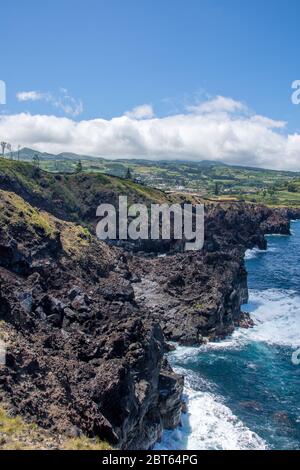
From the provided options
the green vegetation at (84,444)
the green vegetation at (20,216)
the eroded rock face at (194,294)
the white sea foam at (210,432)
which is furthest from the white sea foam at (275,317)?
the green vegetation at (84,444)

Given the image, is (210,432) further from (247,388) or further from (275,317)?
(275,317)

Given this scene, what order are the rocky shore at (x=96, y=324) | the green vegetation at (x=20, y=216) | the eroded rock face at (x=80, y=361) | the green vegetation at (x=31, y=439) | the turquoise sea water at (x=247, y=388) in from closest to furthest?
the green vegetation at (x=31, y=439), the eroded rock face at (x=80, y=361), the rocky shore at (x=96, y=324), the turquoise sea water at (x=247, y=388), the green vegetation at (x=20, y=216)

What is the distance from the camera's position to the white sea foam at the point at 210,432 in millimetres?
50281

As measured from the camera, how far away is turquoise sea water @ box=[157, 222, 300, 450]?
170 feet

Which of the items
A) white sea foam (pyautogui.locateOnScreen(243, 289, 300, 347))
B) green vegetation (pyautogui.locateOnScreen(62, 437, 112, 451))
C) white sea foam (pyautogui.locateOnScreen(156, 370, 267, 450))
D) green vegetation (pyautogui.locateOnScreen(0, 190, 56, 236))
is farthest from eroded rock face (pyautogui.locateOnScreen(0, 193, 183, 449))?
white sea foam (pyautogui.locateOnScreen(243, 289, 300, 347))

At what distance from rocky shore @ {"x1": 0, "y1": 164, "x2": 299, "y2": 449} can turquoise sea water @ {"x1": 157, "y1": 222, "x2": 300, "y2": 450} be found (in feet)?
11.7

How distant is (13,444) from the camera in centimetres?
3142

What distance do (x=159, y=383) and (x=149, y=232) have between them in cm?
10293

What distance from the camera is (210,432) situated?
5303 centimetres

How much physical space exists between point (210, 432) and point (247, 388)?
42.5 feet

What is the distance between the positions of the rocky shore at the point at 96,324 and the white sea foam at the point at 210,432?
1.90m

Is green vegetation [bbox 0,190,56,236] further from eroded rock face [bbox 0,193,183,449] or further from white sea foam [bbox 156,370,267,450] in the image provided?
white sea foam [bbox 156,370,267,450]

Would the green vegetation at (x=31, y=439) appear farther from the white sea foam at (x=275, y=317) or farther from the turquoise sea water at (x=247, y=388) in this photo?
the white sea foam at (x=275, y=317)
